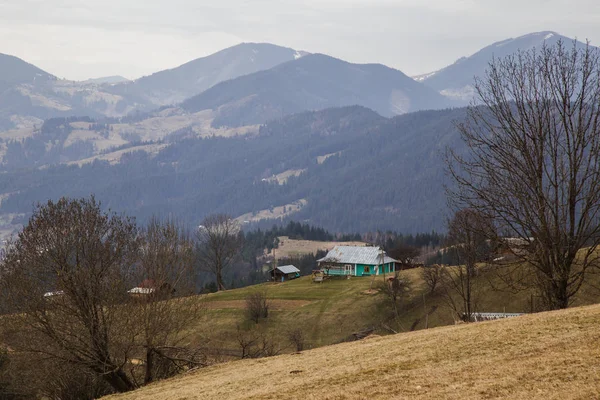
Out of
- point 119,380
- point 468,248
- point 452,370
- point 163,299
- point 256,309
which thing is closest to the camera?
point 452,370

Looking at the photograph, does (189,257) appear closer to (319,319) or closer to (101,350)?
(101,350)

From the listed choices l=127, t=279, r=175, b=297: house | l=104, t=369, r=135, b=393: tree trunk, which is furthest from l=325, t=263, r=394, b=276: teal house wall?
l=104, t=369, r=135, b=393: tree trunk

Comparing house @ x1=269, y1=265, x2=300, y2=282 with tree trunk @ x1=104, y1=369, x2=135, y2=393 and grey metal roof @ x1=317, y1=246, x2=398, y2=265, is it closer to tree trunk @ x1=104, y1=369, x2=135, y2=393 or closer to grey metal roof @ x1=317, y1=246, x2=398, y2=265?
grey metal roof @ x1=317, y1=246, x2=398, y2=265

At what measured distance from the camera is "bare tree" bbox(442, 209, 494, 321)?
30.6 m

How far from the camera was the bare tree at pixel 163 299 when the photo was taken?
A: 37.0 meters

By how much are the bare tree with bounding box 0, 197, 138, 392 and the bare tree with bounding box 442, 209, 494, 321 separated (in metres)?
20.8

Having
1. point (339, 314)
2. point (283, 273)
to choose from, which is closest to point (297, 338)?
point (339, 314)

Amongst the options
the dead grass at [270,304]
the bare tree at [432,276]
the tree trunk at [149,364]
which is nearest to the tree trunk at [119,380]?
the tree trunk at [149,364]

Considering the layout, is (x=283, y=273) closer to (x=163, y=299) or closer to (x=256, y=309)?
(x=256, y=309)

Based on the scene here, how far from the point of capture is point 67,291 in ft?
114

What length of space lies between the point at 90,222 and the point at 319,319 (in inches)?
1760

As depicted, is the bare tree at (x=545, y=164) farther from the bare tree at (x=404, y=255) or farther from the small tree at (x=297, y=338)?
the bare tree at (x=404, y=255)

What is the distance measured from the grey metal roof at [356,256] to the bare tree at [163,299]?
8319cm

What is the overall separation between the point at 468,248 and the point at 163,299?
26.7 meters
